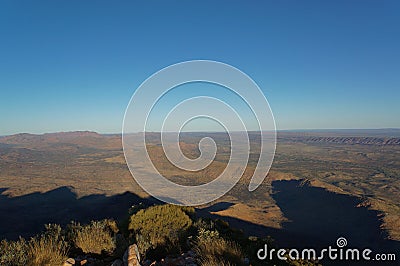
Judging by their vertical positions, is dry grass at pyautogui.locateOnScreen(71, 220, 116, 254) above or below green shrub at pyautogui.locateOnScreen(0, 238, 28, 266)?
below

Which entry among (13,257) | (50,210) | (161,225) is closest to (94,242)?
(13,257)

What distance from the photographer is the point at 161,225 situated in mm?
8203

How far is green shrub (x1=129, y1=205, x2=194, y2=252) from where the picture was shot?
7036mm

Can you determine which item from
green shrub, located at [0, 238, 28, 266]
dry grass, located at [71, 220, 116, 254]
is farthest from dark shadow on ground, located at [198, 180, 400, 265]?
green shrub, located at [0, 238, 28, 266]

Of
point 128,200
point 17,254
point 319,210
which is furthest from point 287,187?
point 17,254

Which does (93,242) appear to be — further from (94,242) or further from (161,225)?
(161,225)

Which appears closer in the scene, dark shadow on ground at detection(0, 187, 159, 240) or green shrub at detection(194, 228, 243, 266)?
green shrub at detection(194, 228, 243, 266)

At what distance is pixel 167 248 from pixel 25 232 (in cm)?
1987

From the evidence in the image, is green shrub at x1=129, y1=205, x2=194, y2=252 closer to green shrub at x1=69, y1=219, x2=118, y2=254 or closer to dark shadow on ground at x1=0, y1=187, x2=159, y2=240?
green shrub at x1=69, y1=219, x2=118, y2=254

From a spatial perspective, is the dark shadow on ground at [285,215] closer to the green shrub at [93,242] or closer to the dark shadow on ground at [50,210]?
the dark shadow on ground at [50,210]

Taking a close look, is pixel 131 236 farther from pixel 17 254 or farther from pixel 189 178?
pixel 189 178

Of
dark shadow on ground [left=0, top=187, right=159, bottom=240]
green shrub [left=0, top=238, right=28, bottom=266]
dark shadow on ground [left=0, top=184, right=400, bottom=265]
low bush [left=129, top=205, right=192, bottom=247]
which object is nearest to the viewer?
green shrub [left=0, top=238, right=28, bottom=266]

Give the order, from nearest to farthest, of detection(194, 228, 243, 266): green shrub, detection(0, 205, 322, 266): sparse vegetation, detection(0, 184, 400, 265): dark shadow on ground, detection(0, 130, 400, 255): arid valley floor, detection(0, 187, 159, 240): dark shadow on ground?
detection(194, 228, 243, 266): green shrub → detection(0, 205, 322, 266): sparse vegetation → detection(0, 184, 400, 265): dark shadow on ground → detection(0, 187, 159, 240): dark shadow on ground → detection(0, 130, 400, 255): arid valley floor

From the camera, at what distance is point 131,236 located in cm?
767
